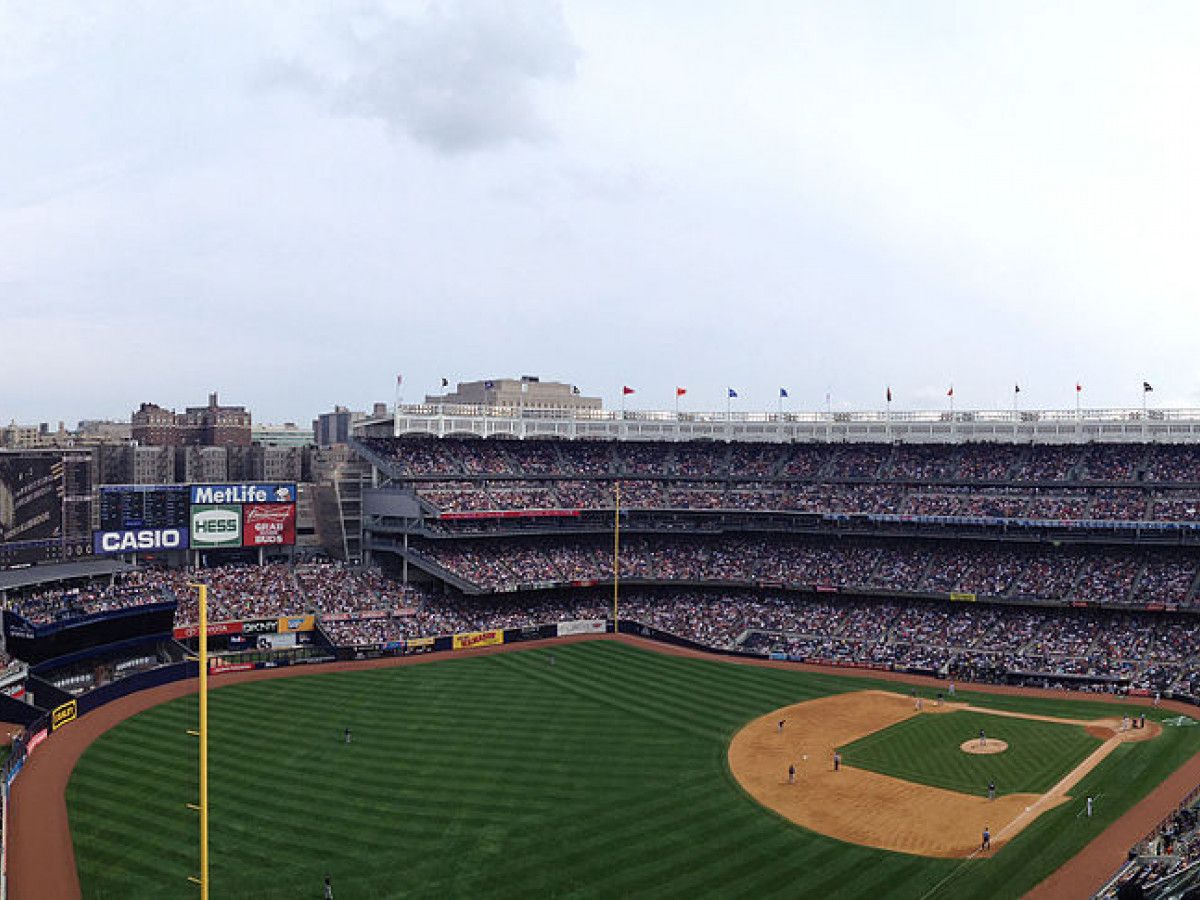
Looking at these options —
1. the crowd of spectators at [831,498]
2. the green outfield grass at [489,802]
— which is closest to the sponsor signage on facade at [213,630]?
the green outfield grass at [489,802]

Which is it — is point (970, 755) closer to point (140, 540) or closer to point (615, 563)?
point (615, 563)

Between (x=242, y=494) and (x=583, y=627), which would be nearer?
(x=583, y=627)

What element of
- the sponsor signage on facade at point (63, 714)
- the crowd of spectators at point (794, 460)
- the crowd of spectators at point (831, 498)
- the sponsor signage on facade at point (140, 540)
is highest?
the crowd of spectators at point (794, 460)

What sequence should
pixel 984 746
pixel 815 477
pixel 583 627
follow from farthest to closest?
pixel 815 477, pixel 583 627, pixel 984 746

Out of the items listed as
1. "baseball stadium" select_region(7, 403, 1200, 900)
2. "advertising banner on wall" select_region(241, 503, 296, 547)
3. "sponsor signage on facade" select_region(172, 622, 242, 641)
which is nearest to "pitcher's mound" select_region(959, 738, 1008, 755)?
"baseball stadium" select_region(7, 403, 1200, 900)

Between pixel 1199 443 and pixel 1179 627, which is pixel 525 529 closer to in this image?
pixel 1179 627

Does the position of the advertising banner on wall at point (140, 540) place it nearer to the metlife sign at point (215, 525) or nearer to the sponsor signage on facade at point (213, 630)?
the metlife sign at point (215, 525)

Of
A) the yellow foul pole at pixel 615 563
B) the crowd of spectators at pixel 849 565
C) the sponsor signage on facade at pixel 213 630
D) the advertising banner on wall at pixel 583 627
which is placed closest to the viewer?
the sponsor signage on facade at pixel 213 630

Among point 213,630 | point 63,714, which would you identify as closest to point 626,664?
point 213,630
